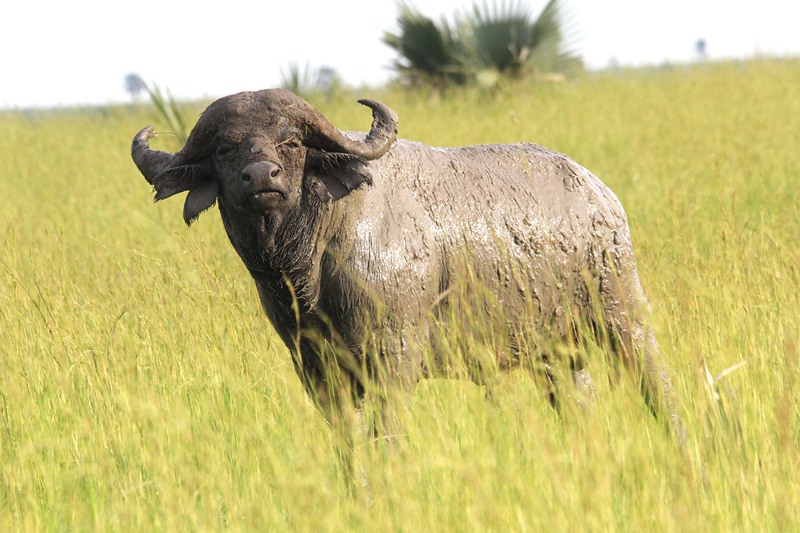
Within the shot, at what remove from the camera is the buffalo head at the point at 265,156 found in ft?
10.7

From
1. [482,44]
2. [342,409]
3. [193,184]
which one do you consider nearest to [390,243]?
[342,409]

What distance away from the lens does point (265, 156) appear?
3.28 meters

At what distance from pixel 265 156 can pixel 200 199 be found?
0.37 metres

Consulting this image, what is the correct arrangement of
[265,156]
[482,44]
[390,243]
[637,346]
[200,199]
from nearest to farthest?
[265,156] < [200,199] < [390,243] < [637,346] < [482,44]

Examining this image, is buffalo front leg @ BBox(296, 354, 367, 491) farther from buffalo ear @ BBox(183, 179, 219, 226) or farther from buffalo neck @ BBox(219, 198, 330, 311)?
buffalo ear @ BBox(183, 179, 219, 226)

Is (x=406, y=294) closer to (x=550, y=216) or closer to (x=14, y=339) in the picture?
(x=550, y=216)

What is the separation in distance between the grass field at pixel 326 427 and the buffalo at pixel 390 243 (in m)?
0.20

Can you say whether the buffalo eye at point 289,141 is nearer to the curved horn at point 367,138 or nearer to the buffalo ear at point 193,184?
the curved horn at point 367,138

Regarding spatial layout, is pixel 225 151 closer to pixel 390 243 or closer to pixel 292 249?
pixel 292 249

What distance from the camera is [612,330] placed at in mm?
4207

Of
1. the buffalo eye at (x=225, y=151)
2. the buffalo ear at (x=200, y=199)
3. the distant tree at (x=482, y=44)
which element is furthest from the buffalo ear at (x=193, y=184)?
the distant tree at (x=482, y=44)

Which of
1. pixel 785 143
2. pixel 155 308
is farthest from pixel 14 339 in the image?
pixel 785 143

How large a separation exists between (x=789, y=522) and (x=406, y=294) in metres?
1.52

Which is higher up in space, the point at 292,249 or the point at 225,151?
the point at 225,151
